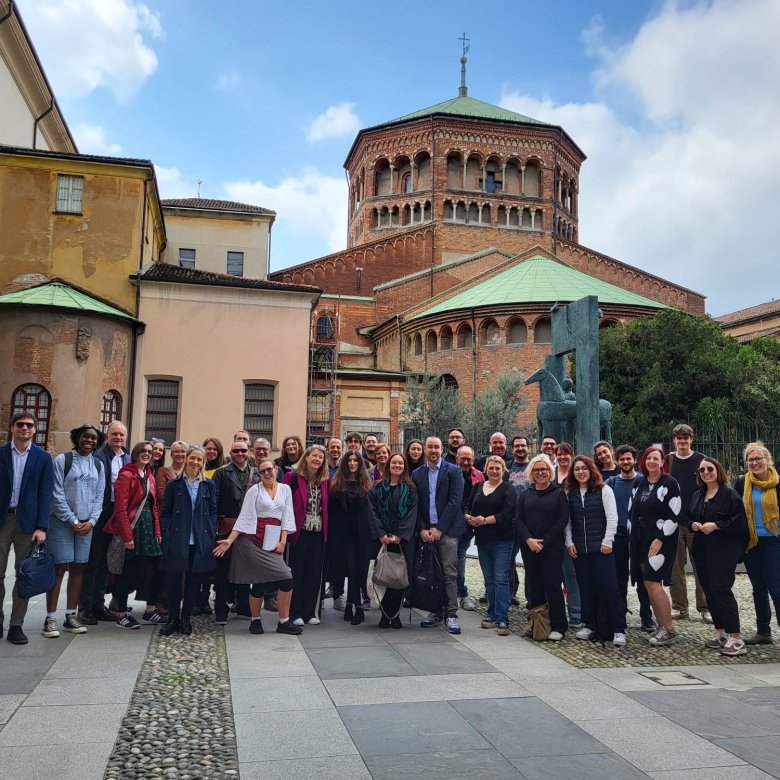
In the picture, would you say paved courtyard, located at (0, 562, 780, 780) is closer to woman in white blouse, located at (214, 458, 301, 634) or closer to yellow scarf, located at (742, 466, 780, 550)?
→ woman in white blouse, located at (214, 458, 301, 634)

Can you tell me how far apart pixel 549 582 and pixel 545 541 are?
41cm

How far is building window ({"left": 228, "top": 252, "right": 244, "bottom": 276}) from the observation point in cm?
3394

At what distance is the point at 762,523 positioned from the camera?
6.80 meters

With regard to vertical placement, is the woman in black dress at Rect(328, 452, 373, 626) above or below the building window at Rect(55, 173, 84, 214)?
below

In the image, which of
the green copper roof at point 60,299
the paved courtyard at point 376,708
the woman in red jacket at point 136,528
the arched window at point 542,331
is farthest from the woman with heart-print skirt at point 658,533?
the arched window at point 542,331

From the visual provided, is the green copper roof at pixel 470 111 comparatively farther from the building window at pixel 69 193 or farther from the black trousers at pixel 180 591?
the black trousers at pixel 180 591

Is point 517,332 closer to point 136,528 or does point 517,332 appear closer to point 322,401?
point 322,401

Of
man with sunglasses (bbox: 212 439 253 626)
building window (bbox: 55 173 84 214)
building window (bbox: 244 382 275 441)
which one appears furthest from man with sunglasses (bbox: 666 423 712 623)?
building window (bbox: 55 173 84 214)

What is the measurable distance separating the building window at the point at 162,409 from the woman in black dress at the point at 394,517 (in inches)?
582

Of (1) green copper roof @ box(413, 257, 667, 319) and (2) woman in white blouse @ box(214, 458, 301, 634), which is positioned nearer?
(2) woman in white blouse @ box(214, 458, 301, 634)

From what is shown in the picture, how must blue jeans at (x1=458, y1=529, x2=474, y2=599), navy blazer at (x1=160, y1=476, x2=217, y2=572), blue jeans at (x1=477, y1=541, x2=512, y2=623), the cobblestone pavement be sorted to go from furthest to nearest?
1. blue jeans at (x1=458, y1=529, x2=474, y2=599)
2. blue jeans at (x1=477, y1=541, x2=512, y2=623)
3. navy blazer at (x1=160, y1=476, x2=217, y2=572)
4. the cobblestone pavement

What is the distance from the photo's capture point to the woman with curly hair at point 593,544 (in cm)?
696

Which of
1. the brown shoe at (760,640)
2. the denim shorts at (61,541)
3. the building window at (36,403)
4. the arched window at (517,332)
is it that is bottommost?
the brown shoe at (760,640)

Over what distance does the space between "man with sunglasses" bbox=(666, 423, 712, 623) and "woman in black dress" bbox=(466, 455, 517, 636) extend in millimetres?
1769
